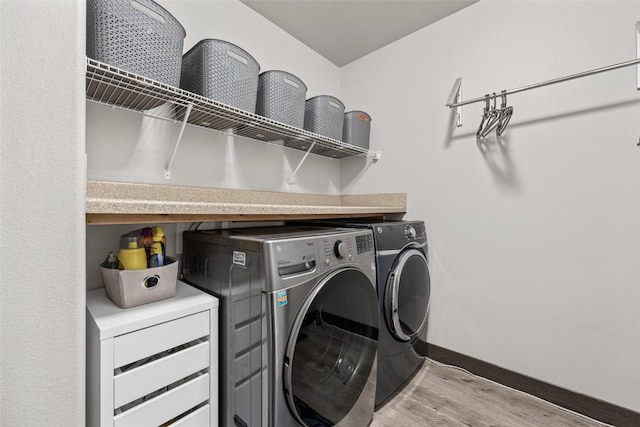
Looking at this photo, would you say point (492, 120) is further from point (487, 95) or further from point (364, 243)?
point (364, 243)

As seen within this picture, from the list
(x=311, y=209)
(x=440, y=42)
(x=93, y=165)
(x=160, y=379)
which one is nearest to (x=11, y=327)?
(x=160, y=379)

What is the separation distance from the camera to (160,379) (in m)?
0.89

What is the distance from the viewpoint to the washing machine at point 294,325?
94 centimetres

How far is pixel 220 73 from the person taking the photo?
4.16ft

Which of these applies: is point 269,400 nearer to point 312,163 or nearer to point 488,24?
point 312,163

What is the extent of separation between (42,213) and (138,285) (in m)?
0.52

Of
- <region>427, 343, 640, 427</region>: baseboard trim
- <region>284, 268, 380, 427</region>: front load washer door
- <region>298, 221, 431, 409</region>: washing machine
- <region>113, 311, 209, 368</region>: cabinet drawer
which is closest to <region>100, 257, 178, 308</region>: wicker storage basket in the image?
<region>113, 311, 209, 368</region>: cabinet drawer

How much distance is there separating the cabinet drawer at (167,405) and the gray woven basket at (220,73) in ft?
3.83

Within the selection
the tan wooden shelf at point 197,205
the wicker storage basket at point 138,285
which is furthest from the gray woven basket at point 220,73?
the wicker storage basket at point 138,285

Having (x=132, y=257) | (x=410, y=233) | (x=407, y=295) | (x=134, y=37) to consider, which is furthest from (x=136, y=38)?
(x=407, y=295)

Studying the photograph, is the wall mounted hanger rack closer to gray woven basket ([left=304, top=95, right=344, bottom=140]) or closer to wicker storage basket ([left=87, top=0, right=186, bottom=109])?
gray woven basket ([left=304, top=95, right=344, bottom=140])

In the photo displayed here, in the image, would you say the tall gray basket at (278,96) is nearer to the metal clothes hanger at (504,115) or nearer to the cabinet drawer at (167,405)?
the metal clothes hanger at (504,115)

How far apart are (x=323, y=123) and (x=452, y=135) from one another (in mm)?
874

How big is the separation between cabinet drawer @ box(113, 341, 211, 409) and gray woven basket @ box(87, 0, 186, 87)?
1030 mm
